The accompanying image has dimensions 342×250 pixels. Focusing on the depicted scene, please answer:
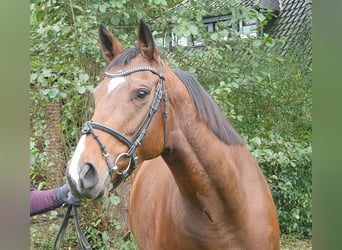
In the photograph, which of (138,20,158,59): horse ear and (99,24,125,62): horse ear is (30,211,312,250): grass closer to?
(99,24,125,62): horse ear

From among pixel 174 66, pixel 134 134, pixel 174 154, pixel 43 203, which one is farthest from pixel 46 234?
pixel 134 134

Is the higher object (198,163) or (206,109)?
(206,109)

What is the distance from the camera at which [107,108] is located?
1650 millimetres

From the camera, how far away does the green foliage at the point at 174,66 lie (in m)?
3.84

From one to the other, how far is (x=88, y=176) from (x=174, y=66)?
8.58 ft

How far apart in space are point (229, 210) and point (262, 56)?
8.54ft

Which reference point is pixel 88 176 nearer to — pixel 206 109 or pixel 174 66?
pixel 206 109

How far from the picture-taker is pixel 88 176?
151 centimetres

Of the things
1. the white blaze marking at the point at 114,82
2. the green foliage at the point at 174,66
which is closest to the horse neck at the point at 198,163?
the white blaze marking at the point at 114,82

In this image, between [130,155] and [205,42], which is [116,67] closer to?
[130,155]

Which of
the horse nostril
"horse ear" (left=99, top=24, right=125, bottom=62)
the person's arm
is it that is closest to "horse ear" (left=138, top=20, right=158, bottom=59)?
"horse ear" (left=99, top=24, right=125, bottom=62)

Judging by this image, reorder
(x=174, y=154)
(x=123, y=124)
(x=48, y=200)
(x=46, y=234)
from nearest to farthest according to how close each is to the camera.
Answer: (x=123, y=124)
(x=174, y=154)
(x=48, y=200)
(x=46, y=234)

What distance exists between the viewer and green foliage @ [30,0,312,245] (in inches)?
151

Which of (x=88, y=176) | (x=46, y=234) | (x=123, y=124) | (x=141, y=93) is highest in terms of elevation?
(x=141, y=93)
